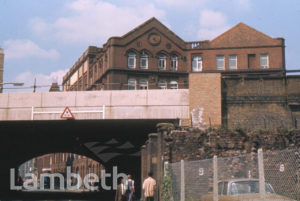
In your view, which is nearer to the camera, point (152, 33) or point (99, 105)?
point (99, 105)

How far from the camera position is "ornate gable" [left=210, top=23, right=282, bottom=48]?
55531 mm

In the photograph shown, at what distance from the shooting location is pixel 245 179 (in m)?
11.0

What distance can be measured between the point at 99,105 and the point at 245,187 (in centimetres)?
1601

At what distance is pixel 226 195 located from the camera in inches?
432

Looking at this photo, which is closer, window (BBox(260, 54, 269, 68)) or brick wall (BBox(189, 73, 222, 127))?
brick wall (BBox(189, 73, 222, 127))

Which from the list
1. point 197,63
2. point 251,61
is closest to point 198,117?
point 251,61

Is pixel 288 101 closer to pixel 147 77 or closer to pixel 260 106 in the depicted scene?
pixel 260 106

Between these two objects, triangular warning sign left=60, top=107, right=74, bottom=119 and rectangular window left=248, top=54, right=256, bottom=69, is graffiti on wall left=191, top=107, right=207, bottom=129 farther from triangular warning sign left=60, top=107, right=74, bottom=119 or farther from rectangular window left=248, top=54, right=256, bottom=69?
rectangular window left=248, top=54, right=256, bottom=69

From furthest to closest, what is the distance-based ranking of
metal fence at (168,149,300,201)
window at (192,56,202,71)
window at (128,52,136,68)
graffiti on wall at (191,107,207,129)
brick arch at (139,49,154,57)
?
brick arch at (139,49,154,57) < window at (128,52,136,68) < window at (192,56,202,71) < graffiti on wall at (191,107,207,129) < metal fence at (168,149,300,201)

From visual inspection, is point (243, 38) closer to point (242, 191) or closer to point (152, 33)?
point (152, 33)

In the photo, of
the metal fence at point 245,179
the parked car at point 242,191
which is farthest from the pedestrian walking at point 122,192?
the parked car at point 242,191

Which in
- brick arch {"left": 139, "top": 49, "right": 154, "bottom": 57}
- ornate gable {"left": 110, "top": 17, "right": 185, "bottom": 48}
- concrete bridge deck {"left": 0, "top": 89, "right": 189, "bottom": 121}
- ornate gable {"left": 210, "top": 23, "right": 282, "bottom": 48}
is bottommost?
concrete bridge deck {"left": 0, "top": 89, "right": 189, "bottom": 121}

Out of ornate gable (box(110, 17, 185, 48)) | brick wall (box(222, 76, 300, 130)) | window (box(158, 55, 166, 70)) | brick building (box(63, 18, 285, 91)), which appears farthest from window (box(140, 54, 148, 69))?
brick wall (box(222, 76, 300, 130))

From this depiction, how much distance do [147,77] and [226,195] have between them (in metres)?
48.7
